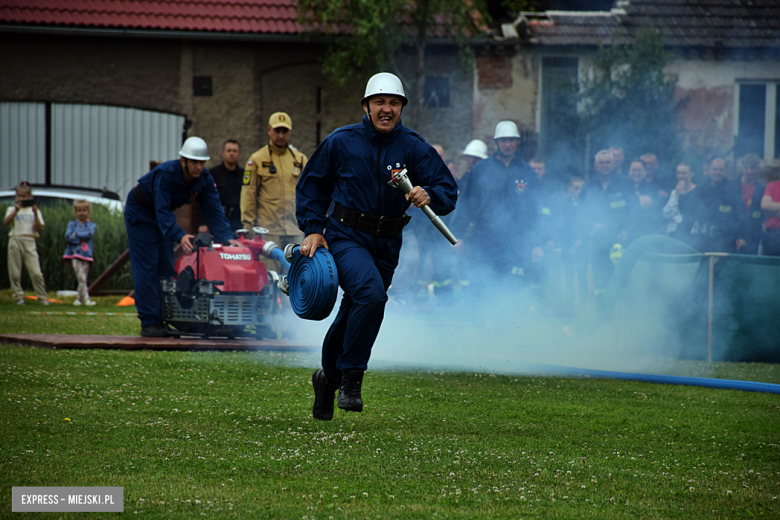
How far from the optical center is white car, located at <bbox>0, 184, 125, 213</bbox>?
1570 cm

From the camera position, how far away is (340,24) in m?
16.4

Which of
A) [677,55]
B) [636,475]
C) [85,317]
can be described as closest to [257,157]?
[85,317]

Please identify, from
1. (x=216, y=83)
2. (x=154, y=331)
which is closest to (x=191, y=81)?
(x=216, y=83)

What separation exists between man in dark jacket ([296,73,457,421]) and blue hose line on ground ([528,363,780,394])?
2672 mm

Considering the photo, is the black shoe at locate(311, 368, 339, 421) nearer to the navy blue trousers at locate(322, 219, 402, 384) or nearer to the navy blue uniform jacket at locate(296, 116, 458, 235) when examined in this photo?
the navy blue trousers at locate(322, 219, 402, 384)

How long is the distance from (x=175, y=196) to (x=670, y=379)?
189 inches

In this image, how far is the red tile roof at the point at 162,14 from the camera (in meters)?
16.4

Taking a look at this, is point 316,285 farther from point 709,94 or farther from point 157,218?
point 709,94

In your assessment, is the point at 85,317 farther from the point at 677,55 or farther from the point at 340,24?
the point at 677,55

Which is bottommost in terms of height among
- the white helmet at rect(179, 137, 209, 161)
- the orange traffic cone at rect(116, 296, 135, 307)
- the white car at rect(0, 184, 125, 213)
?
the orange traffic cone at rect(116, 296, 135, 307)

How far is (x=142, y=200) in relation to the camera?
28.1 feet

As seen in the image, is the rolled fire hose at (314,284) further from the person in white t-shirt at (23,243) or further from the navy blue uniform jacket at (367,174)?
the person in white t-shirt at (23,243)

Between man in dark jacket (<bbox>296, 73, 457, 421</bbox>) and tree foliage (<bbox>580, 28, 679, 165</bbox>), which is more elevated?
tree foliage (<bbox>580, 28, 679, 165</bbox>)

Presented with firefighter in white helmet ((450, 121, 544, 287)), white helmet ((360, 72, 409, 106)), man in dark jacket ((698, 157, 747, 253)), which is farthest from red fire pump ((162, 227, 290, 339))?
man in dark jacket ((698, 157, 747, 253))
